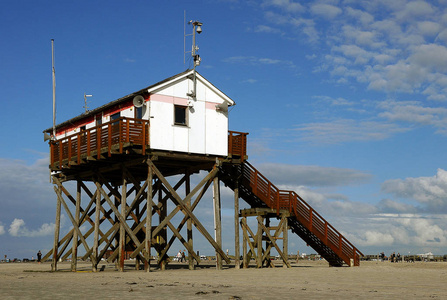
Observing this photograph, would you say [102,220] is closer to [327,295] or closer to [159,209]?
[159,209]

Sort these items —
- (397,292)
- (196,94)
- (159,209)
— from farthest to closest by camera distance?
(159,209)
(196,94)
(397,292)

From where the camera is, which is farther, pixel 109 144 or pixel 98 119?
pixel 98 119

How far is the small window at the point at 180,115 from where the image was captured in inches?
1353

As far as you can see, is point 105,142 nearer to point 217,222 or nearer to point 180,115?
point 180,115

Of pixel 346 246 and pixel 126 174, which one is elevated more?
pixel 126 174

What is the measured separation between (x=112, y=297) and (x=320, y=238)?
24.0m

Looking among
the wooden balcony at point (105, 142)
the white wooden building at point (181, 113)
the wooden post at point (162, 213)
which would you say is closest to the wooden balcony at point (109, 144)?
the wooden balcony at point (105, 142)

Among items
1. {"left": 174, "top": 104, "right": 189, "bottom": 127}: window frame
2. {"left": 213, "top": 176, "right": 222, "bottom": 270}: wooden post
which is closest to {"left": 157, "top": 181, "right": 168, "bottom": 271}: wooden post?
{"left": 213, "top": 176, "right": 222, "bottom": 270}: wooden post

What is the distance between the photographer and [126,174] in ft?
113

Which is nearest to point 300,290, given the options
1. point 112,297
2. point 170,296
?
point 170,296

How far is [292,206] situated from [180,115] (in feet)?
31.3

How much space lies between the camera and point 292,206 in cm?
3825

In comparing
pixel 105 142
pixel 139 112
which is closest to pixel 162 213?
pixel 105 142

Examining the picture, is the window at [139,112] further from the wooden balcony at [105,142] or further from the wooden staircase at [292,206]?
the wooden staircase at [292,206]
